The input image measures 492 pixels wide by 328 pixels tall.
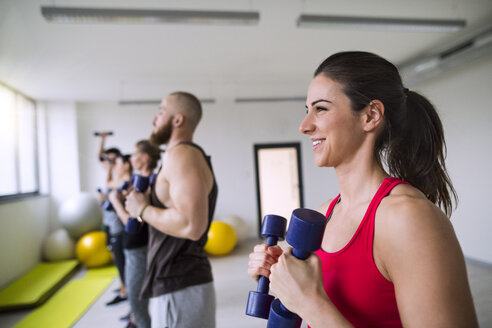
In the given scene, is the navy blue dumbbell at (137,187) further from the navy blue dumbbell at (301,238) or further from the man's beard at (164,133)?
the navy blue dumbbell at (301,238)

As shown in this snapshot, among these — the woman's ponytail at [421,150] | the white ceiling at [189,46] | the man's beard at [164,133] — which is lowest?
the woman's ponytail at [421,150]

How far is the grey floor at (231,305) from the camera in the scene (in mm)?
3256

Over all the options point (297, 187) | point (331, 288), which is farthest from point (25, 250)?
point (331, 288)

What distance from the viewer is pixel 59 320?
3.46 meters

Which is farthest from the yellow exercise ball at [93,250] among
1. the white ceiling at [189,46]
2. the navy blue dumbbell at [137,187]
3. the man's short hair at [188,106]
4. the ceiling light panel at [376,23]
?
the ceiling light panel at [376,23]

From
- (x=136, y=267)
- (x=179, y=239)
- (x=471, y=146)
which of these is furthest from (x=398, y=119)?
(x=471, y=146)

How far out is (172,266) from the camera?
1.54 metres

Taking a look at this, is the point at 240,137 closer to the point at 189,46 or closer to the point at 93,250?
the point at 189,46

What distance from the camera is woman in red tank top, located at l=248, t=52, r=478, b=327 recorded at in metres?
0.58

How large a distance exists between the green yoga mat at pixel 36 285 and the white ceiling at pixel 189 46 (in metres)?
2.76

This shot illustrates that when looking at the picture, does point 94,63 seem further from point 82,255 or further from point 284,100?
point 284,100

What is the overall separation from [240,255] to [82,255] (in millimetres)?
2539

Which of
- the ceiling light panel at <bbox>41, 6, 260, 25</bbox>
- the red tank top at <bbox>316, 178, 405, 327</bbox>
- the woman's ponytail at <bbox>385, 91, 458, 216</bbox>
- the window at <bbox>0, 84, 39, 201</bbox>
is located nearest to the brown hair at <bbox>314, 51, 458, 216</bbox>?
the woman's ponytail at <bbox>385, 91, 458, 216</bbox>

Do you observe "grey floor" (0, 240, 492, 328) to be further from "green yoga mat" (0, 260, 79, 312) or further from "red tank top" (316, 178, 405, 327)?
"red tank top" (316, 178, 405, 327)
